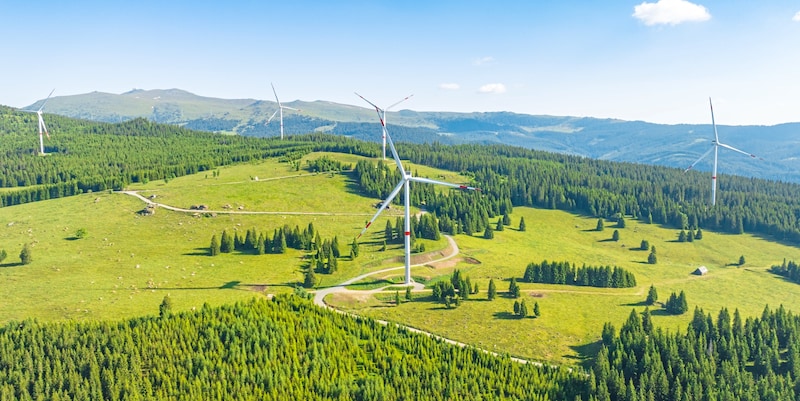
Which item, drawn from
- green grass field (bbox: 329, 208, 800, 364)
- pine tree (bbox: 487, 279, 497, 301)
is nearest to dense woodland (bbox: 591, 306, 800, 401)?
green grass field (bbox: 329, 208, 800, 364)

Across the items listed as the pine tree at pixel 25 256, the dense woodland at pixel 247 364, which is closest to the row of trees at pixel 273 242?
the pine tree at pixel 25 256

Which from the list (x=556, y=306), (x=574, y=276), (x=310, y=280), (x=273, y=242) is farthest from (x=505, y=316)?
(x=273, y=242)

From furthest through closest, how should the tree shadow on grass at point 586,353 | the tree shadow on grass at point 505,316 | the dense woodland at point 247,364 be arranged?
the tree shadow on grass at point 505,316, the tree shadow on grass at point 586,353, the dense woodland at point 247,364

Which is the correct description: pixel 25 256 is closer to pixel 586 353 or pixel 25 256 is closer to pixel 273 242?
pixel 273 242

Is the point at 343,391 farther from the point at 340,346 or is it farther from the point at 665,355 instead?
the point at 665,355

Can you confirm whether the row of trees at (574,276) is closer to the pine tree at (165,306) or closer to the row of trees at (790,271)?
the row of trees at (790,271)
